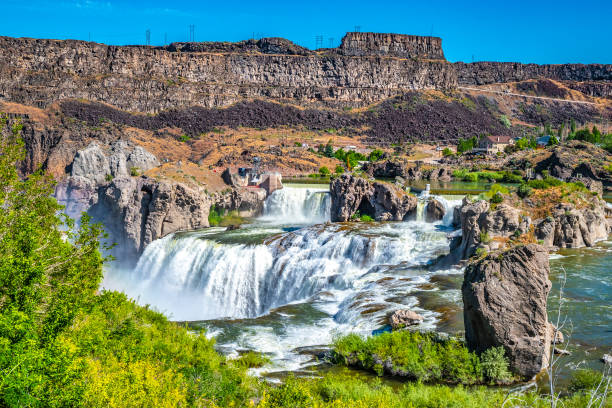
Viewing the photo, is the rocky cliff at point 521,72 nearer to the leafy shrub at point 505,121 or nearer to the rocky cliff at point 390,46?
the rocky cliff at point 390,46

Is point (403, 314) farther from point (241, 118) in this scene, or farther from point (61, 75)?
point (61, 75)

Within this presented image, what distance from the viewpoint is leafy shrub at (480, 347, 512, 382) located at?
1172cm

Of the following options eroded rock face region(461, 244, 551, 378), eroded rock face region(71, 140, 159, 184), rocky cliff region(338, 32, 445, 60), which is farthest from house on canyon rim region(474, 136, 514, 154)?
eroded rock face region(461, 244, 551, 378)

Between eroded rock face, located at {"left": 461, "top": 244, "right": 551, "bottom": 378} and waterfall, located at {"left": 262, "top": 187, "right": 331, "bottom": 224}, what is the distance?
28975 millimetres

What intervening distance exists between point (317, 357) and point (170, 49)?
484ft

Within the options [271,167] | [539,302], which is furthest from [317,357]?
[271,167]

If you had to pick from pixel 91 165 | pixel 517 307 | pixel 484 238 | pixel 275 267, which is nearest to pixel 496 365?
pixel 517 307

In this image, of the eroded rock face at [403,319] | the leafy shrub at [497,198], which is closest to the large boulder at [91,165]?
the leafy shrub at [497,198]

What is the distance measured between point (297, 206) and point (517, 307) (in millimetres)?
32396

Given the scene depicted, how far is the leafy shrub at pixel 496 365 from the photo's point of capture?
38.4ft

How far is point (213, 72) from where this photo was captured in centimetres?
14000

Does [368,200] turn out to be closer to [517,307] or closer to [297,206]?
[297,206]

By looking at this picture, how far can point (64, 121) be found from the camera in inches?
3962

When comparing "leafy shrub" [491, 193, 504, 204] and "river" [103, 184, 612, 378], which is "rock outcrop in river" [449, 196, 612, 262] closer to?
"leafy shrub" [491, 193, 504, 204]
